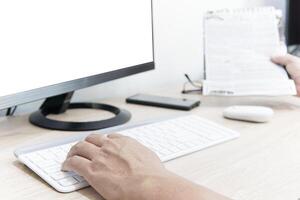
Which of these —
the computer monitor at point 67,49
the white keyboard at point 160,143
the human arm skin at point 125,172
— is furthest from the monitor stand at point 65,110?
Result: the human arm skin at point 125,172

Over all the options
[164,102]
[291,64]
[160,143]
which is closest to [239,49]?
[291,64]

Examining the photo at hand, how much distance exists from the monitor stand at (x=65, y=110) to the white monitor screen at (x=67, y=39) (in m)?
0.11

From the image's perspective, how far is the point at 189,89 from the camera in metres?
1.43

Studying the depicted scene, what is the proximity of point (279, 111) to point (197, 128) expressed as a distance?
285mm

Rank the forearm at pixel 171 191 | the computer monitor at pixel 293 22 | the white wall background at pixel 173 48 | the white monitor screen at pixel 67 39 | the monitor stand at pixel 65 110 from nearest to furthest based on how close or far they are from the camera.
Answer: the forearm at pixel 171 191
the white monitor screen at pixel 67 39
the monitor stand at pixel 65 110
the white wall background at pixel 173 48
the computer monitor at pixel 293 22

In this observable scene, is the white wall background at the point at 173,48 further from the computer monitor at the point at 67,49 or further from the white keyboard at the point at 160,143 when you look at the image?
the white keyboard at the point at 160,143

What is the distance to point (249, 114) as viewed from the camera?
1.06 metres

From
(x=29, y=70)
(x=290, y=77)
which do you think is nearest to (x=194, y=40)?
(x=290, y=77)

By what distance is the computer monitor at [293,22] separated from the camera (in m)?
1.73

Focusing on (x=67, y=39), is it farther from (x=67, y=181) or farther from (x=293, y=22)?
(x=293, y=22)

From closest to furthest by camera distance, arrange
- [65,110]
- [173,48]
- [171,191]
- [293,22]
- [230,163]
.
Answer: [171,191] < [230,163] < [65,110] < [173,48] < [293,22]

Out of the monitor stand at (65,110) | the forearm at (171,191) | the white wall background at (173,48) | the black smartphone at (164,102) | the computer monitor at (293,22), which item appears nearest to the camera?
the forearm at (171,191)

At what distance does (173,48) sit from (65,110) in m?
0.51

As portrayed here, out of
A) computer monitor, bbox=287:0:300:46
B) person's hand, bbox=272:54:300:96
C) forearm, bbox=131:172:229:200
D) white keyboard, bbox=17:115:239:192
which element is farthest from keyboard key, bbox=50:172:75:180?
computer monitor, bbox=287:0:300:46
